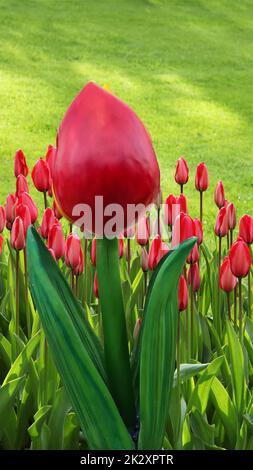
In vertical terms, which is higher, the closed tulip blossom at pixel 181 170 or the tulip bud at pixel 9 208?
the closed tulip blossom at pixel 181 170

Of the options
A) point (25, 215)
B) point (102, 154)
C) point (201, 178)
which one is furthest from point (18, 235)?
point (102, 154)

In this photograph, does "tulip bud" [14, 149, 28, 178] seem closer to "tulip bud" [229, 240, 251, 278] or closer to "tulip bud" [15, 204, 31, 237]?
"tulip bud" [15, 204, 31, 237]

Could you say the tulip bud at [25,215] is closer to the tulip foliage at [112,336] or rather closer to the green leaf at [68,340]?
the tulip foliage at [112,336]

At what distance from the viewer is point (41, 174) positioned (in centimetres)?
263

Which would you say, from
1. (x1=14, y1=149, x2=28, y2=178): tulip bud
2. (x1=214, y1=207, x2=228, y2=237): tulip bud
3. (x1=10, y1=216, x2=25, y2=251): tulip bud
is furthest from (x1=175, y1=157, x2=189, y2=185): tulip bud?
(x1=10, y1=216, x2=25, y2=251): tulip bud

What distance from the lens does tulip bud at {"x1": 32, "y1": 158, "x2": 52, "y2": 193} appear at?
103 inches

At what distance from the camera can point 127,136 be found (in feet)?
4.40

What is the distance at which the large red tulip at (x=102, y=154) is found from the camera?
133 cm

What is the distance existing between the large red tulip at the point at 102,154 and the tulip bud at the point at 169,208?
1.29m

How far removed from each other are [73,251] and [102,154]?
3.07 feet

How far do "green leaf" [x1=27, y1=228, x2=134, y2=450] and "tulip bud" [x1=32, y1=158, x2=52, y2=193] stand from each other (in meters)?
1.15

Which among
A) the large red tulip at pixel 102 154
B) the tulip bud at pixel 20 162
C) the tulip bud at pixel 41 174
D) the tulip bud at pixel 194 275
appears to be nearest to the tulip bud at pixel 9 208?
the tulip bud at pixel 41 174
